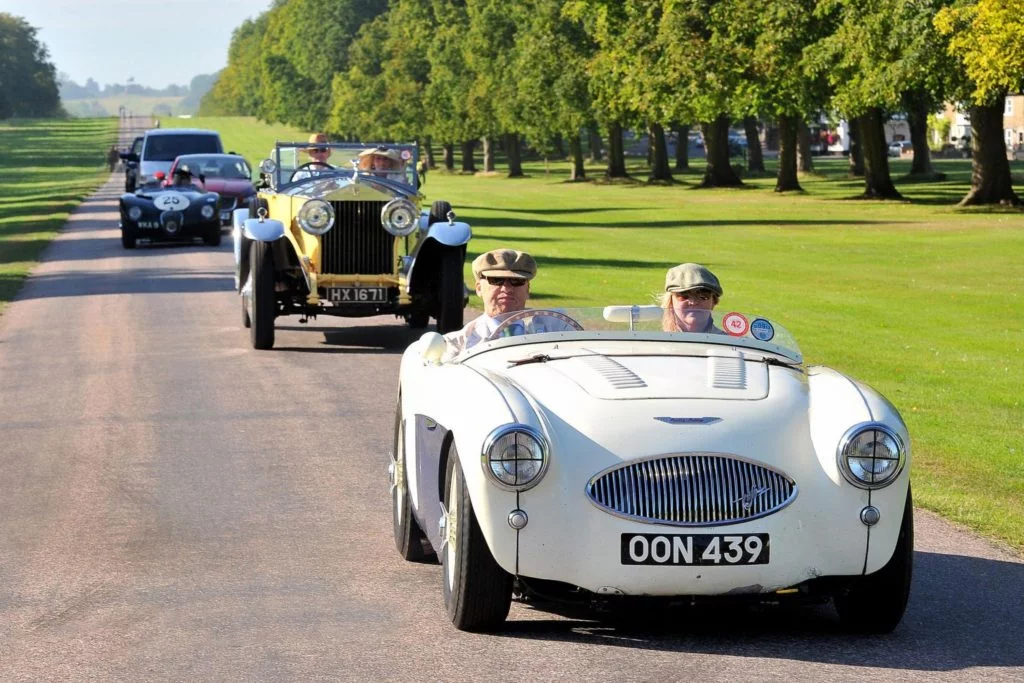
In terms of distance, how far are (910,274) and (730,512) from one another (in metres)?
Result: 21.9

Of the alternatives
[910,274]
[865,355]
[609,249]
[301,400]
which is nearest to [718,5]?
[609,249]

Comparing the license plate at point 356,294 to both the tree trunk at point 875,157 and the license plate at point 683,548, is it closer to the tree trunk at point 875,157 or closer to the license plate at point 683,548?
the license plate at point 683,548

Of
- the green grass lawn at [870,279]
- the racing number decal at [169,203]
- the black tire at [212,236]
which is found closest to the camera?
the green grass lawn at [870,279]

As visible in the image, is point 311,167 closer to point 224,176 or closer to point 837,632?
point 837,632

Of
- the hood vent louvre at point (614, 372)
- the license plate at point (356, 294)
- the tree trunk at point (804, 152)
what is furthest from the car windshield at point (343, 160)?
the tree trunk at point (804, 152)

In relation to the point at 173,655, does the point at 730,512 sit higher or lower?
higher

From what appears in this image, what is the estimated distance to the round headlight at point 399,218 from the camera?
1670cm

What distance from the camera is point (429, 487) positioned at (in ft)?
23.5

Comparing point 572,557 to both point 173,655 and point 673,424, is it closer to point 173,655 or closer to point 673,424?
point 673,424

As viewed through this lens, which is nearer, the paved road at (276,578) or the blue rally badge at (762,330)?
the paved road at (276,578)

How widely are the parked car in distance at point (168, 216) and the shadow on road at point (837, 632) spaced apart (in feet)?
85.1

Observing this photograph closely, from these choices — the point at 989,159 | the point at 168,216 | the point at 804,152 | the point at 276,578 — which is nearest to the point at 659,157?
the point at 804,152

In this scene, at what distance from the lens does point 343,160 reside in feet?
60.8

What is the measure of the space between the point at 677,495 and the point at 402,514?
7.19 ft
